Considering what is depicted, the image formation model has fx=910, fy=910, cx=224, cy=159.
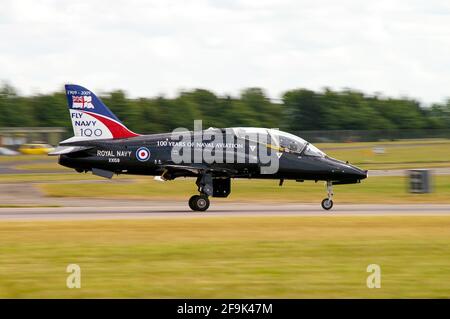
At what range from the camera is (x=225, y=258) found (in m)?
17.3

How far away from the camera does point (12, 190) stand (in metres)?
42.3

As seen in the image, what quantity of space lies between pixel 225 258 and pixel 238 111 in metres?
102

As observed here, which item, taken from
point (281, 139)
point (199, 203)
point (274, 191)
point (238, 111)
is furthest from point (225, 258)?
point (238, 111)

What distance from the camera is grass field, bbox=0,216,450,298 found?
14219 millimetres

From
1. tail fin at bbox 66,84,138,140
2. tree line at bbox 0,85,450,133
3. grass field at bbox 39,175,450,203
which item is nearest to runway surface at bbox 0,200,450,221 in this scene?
tail fin at bbox 66,84,138,140

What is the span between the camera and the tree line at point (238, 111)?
374ft

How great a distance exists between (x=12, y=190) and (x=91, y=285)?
95.0ft

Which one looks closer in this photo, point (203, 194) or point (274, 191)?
point (203, 194)

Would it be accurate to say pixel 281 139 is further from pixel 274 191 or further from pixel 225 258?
pixel 225 258

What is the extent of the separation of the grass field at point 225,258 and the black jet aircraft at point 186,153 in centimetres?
468

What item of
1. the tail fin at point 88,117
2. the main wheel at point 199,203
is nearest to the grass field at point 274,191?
the main wheel at point 199,203

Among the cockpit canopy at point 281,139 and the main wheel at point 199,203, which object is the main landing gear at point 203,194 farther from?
the cockpit canopy at point 281,139
